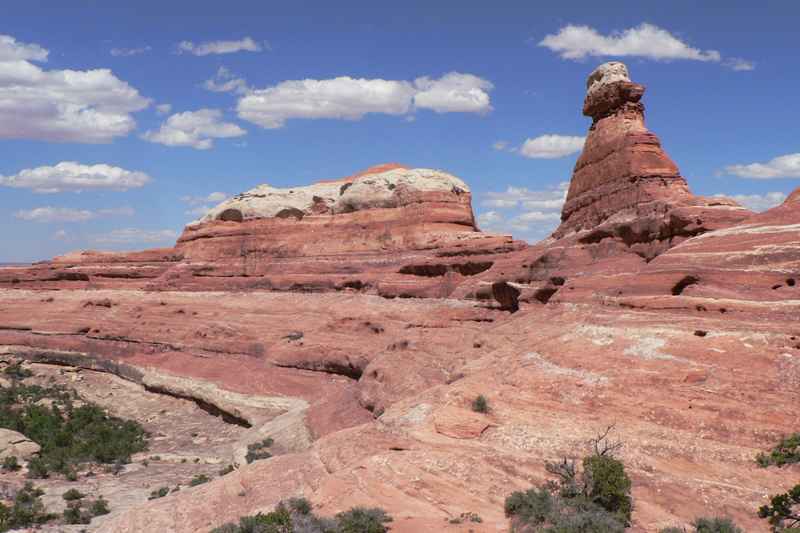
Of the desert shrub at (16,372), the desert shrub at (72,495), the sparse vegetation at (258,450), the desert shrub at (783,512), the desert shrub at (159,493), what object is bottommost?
the desert shrub at (72,495)

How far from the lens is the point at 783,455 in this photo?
1187cm

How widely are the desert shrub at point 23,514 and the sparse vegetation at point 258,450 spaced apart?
5552 millimetres

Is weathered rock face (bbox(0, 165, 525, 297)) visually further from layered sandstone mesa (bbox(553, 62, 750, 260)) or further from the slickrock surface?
layered sandstone mesa (bbox(553, 62, 750, 260))

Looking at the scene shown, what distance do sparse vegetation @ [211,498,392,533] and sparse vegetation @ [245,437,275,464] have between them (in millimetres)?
8549

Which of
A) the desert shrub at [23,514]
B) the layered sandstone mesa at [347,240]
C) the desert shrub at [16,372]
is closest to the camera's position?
the desert shrub at [23,514]

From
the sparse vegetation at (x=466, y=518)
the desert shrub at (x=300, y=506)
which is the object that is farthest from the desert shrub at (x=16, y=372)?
the sparse vegetation at (x=466, y=518)

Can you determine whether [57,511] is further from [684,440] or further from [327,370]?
[684,440]

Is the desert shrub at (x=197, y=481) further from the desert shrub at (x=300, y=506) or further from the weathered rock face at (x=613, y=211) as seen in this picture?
the weathered rock face at (x=613, y=211)

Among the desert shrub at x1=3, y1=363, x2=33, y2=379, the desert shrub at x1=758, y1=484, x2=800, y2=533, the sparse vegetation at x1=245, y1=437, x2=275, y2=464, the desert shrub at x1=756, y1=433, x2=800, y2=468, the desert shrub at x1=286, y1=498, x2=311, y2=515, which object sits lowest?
the sparse vegetation at x1=245, y1=437, x2=275, y2=464

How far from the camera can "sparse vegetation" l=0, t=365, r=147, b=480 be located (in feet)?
76.7

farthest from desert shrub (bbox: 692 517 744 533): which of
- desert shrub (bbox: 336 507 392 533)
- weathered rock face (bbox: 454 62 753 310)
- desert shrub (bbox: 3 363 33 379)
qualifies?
desert shrub (bbox: 3 363 33 379)

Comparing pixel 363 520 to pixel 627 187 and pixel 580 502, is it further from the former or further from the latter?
pixel 627 187

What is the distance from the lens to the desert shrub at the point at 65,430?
927 inches

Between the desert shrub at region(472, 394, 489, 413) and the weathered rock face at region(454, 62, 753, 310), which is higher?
the weathered rock face at region(454, 62, 753, 310)
